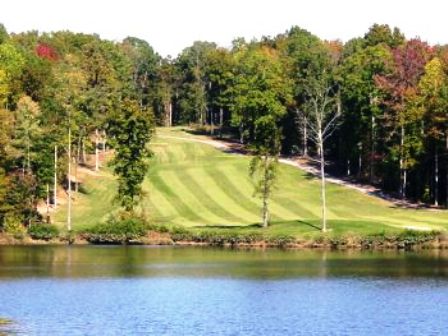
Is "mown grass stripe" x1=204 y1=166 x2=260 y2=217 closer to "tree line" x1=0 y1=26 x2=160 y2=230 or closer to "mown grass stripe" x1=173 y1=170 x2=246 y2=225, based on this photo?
"mown grass stripe" x1=173 y1=170 x2=246 y2=225

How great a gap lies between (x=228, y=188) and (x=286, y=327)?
91.6 m

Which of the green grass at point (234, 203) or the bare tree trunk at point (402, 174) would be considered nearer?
the green grass at point (234, 203)

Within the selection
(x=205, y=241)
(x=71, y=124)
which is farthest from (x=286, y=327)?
(x=71, y=124)

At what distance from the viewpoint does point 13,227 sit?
11938 cm

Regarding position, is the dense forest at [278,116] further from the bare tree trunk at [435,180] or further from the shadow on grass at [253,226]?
the shadow on grass at [253,226]

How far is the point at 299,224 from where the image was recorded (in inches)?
4601

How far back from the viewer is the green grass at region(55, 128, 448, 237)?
116 metres

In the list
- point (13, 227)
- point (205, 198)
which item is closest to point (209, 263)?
point (13, 227)

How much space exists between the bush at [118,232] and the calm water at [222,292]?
1015 cm

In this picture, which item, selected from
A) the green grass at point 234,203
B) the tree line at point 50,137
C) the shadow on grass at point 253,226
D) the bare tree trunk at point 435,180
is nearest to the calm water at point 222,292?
the shadow on grass at point 253,226

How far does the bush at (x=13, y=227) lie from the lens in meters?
118

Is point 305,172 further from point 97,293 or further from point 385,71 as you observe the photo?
point 97,293

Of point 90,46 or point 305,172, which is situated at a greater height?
point 90,46

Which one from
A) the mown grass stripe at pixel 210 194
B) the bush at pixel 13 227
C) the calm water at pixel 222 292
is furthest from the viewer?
the mown grass stripe at pixel 210 194
